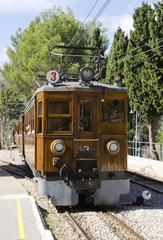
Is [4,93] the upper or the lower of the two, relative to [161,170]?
upper

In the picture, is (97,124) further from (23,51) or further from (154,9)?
(23,51)

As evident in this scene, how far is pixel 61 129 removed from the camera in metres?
11.3

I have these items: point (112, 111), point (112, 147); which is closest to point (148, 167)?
point (112, 111)

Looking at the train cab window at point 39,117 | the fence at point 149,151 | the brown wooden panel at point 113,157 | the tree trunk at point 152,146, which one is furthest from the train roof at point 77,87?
the tree trunk at point 152,146

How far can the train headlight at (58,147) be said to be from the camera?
11.1m

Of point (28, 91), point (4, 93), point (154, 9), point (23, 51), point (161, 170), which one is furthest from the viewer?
point (4, 93)

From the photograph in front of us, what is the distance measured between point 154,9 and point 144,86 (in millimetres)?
3588

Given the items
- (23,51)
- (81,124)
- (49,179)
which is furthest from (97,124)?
(23,51)

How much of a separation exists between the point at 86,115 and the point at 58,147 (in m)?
0.93

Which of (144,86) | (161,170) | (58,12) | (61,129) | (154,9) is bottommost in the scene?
(161,170)

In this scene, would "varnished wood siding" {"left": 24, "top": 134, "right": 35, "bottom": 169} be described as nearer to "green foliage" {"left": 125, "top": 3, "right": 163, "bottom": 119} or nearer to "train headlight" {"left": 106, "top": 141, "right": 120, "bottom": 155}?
"train headlight" {"left": 106, "top": 141, "right": 120, "bottom": 155}

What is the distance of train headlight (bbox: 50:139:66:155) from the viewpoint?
36.6 feet

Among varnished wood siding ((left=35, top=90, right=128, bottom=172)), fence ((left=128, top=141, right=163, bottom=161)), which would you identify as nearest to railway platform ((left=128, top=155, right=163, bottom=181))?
fence ((left=128, top=141, right=163, bottom=161))

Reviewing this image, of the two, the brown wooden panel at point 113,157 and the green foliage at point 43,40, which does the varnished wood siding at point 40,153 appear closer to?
the brown wooden panel at point 113,157
